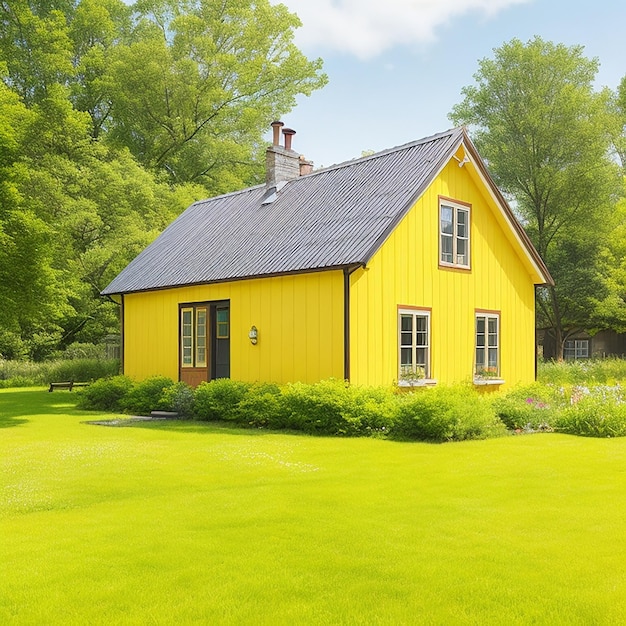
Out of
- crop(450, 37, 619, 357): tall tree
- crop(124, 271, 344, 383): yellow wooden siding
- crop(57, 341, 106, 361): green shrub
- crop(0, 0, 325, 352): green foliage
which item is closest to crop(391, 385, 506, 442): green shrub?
crop(124, 271, 344, 383): yellow wooden siding

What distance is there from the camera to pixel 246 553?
608cm

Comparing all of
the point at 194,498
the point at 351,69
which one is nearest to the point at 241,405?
the point at 194,498

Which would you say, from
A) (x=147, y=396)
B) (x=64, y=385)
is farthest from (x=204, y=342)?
(x=64, y=385)

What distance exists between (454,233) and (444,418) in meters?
7.70

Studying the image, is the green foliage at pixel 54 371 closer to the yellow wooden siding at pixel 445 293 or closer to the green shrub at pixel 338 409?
the yellow wooden siding at pixel 445 293

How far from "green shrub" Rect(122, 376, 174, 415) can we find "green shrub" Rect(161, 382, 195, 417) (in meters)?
0.33

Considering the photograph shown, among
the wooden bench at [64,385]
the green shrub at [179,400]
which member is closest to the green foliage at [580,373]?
the green shrub at [179,400]

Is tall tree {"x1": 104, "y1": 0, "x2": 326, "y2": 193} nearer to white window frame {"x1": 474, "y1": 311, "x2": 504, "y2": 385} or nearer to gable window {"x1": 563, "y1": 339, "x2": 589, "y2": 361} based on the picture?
gable window {"x1": 563, "y1": 339, "x2": 589, "y2": 361}

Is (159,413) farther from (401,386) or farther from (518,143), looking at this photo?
Answer: (518,143)

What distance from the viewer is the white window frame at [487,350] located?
1989 centimetres

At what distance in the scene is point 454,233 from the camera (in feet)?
63.6

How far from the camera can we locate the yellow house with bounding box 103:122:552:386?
1680 centimetres

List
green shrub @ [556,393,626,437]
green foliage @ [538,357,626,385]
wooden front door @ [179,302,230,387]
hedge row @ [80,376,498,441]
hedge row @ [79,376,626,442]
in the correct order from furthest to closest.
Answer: green foliage @ [538,357,626,385] → wooden front door @ [179,302,230,387] → green shrub @ [556,393,626,437] → hedge row @ [79,376,626,442] → hedge row @ [80,376,498,441]

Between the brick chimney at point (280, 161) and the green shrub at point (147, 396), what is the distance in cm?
754
